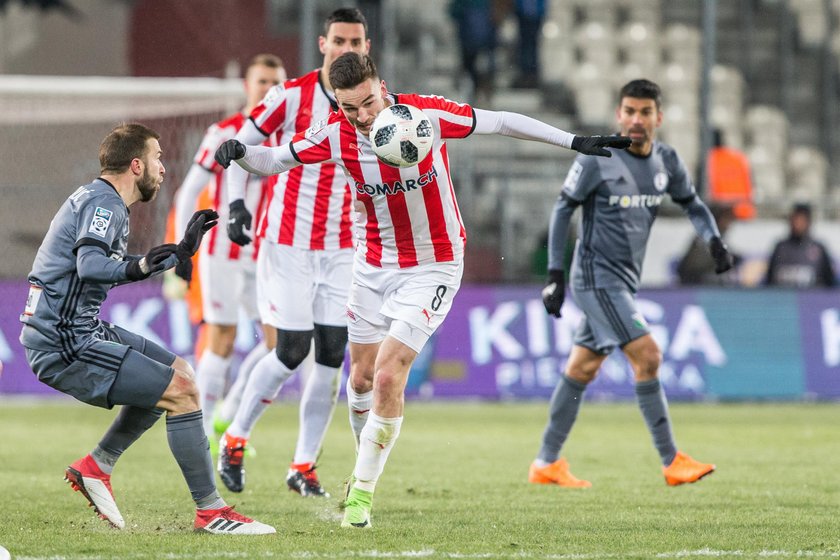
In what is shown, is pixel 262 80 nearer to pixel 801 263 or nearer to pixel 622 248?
pixel 622 248

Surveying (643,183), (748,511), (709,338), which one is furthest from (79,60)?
(748,511)

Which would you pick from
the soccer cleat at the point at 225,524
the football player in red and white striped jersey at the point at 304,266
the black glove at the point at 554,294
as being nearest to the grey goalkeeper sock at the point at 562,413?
the black glove at the point at 554,294

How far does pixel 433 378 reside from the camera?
1410cm

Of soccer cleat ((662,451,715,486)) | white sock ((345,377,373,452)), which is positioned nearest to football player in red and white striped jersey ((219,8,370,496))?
white sock ((345,377,373,452))

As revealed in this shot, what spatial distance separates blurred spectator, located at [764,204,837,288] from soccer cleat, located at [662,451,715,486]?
298 inches

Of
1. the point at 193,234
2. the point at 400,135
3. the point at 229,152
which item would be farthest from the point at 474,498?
the point at 193,234

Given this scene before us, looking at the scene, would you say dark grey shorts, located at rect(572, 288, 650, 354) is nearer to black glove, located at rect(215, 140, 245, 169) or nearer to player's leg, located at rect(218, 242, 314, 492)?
player's leg, located at rect(218, 242, 314, 492)

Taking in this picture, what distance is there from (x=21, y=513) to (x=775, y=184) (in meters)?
16.1

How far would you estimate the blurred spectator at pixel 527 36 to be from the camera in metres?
19.2

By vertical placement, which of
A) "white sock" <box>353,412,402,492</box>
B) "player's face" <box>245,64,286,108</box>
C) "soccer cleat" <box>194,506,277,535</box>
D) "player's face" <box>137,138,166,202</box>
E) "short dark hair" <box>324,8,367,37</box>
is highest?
"short dark hair" <box>324,8,367,37</box>

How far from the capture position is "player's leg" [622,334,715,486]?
7.88 m

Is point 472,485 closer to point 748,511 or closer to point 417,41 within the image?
point 748,511

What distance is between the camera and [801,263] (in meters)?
15.1

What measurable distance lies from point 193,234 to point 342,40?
7.12 feet
